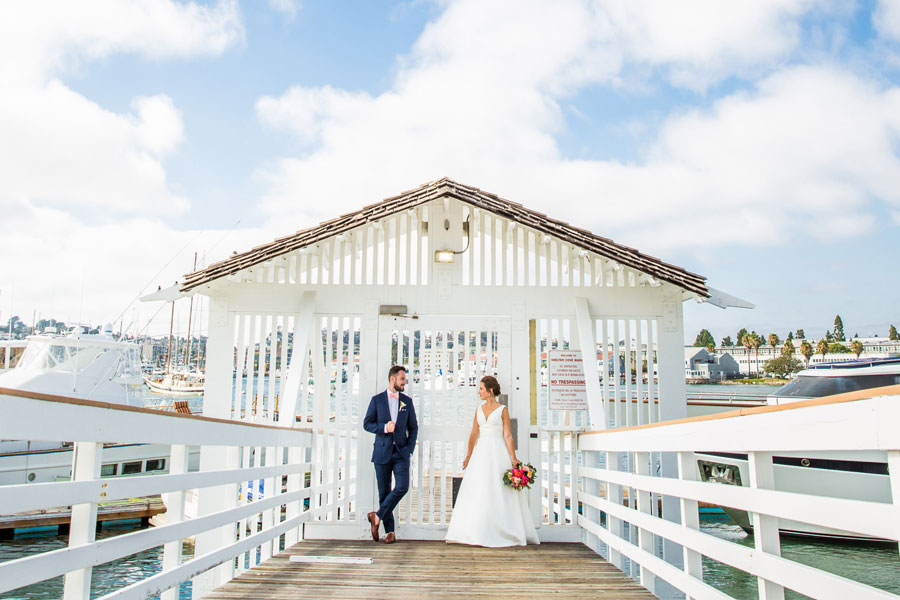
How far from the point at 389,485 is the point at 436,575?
1710 millimetres

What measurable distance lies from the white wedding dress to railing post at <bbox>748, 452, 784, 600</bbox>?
405 cm

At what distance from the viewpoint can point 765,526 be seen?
2.87 m

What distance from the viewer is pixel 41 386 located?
17.5 metres

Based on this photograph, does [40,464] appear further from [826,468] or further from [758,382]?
[758,382]

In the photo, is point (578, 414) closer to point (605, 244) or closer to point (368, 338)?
point (605, 244)

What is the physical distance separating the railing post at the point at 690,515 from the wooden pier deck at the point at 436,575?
838 millimetres

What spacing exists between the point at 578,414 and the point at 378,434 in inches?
95.5

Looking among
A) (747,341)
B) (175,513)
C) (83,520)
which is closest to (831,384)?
(175,513)

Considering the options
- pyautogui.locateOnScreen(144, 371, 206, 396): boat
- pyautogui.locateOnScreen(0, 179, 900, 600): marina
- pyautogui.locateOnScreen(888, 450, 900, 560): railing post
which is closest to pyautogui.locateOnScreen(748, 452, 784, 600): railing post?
pyautogui.locateOnScreen(888, 450, 900, 560): railing post

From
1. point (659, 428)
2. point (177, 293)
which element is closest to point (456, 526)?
point (659, 428)

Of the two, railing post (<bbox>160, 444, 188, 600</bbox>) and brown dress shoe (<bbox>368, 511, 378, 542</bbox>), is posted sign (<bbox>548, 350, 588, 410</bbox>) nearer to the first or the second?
brown dress shoe (<bbox>368, 511, 378, 542</bbox>)

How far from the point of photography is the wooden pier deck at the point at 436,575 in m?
4.64

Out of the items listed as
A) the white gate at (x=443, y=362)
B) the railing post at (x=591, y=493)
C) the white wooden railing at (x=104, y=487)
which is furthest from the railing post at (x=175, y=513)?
the railing post at (x=591, y=493)

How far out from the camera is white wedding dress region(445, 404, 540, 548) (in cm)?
668
